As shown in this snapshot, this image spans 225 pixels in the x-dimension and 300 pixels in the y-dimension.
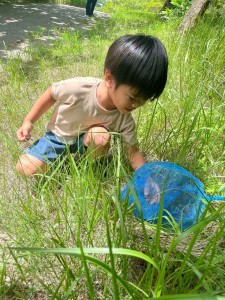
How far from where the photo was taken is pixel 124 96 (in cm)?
135

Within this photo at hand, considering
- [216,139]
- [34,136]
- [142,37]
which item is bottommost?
[34,136]

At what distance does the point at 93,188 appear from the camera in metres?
1.14

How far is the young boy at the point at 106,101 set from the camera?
1295mm

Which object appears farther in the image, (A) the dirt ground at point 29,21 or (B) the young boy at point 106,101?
(A) the dirt ground at point 29,21

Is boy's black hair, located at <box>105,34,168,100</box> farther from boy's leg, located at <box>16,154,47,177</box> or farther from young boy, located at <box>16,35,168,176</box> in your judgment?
boy's leg, located at <box>16,154,47,177</box>

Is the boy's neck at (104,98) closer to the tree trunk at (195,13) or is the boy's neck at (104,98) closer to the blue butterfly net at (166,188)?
the blue butterfly net at (166,188)

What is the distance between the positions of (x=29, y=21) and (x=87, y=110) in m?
4.45

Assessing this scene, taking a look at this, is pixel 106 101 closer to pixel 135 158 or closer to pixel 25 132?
pixel 135 158

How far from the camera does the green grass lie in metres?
0.80

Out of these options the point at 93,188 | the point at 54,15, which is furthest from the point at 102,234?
the point at 54,15

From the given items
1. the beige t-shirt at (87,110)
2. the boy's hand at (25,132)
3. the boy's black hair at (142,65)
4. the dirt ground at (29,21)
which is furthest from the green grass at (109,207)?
the dirt ground at (29,21)

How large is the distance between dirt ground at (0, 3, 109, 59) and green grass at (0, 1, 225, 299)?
36.7 inches

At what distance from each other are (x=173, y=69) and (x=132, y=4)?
8.55m

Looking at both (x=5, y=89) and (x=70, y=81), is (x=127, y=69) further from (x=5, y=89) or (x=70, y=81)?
(x=5, y=89)
